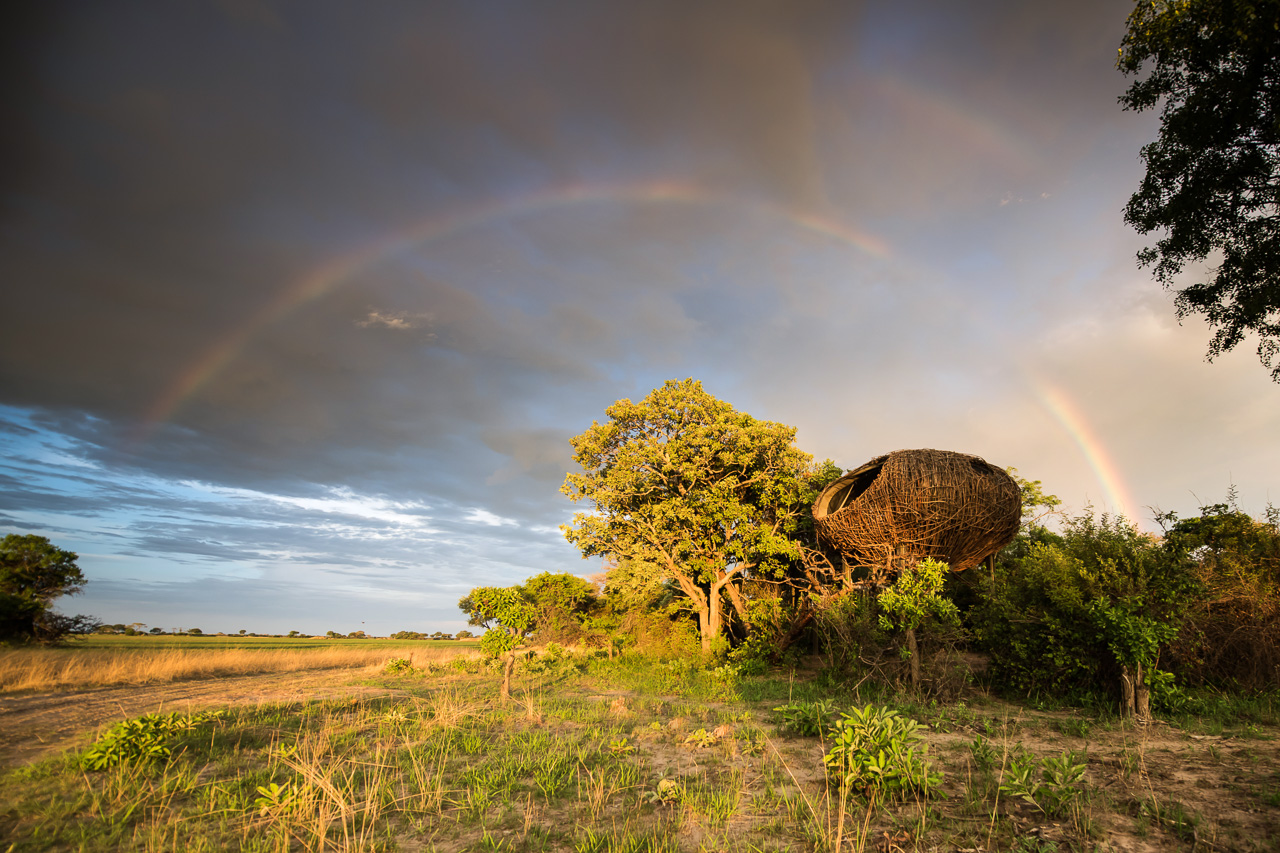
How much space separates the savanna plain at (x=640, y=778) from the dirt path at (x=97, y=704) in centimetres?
11

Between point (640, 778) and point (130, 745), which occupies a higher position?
point (130, 745)

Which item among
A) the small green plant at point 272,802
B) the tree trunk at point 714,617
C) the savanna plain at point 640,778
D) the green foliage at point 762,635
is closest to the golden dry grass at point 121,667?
the savanna plain at point 640,778

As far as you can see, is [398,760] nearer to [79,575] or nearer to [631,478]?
[631,478]

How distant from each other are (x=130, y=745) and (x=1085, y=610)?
14.5 m

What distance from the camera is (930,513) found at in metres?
11.8

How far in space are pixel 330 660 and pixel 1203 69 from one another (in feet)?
125

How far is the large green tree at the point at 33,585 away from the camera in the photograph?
78.5 ft

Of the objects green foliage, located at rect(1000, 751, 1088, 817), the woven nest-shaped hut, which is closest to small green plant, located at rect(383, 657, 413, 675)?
the woven nest-shaped hut

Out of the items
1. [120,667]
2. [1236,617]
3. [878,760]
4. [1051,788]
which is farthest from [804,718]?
[120,667]

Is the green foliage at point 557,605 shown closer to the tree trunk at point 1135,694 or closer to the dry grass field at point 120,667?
the dry grass field at point 120,667

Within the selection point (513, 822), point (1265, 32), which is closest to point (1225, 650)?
point (1265, 32)

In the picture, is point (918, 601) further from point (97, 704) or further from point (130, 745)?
point (97, 704)

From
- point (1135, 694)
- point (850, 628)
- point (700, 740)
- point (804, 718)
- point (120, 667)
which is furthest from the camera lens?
point (120, 667)

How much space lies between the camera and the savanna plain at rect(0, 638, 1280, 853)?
439 centimetres
